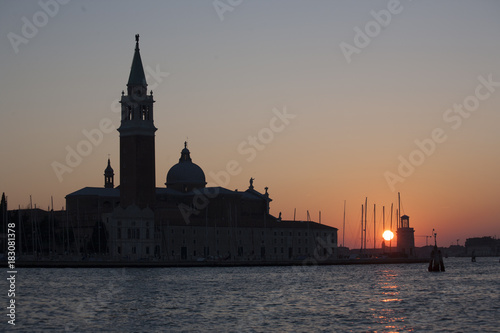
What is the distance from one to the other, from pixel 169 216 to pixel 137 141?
1099cm

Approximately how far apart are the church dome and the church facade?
0.39ft

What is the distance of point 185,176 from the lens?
116875 mm

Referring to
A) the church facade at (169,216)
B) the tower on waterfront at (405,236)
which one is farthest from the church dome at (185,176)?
the tower on waterfront at (405,236)

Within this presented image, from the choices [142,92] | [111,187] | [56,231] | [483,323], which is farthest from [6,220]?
[483,323]

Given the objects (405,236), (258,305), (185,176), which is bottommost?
(258,305)

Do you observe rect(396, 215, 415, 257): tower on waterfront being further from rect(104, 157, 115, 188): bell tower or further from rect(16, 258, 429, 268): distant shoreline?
rect(104, 157, 115, 188): bell tower

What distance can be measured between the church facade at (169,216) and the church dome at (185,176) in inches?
4.7

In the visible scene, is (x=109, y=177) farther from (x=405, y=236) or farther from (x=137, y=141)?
(x=405, y=236)

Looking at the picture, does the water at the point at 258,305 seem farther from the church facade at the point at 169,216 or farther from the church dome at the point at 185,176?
the church dome at the point at 185,176

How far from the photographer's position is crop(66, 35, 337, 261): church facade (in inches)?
3868

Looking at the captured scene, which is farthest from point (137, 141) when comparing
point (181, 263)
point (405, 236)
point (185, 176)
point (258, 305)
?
point (258, 305)

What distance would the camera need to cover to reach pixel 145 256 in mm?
98125

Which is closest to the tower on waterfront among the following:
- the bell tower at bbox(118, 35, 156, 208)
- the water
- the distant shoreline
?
the distant shoreline

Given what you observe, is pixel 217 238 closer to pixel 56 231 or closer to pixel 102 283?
pixel 56 231
